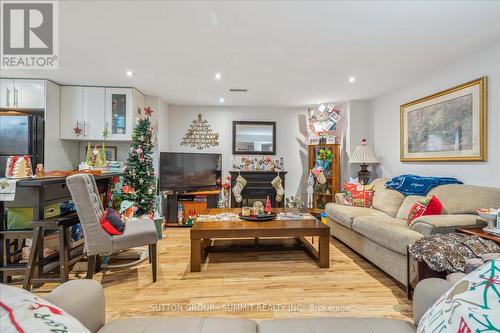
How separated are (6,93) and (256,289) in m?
4.34

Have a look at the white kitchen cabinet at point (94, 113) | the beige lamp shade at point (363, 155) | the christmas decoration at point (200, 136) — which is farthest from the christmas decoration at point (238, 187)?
the white kitchen cabinet at point (94, 113)

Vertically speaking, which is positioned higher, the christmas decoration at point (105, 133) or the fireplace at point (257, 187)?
the christmas decoration at point (105, 133)

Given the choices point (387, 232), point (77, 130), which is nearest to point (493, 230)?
point (387, 232)

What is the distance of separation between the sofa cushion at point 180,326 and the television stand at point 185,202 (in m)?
3.46

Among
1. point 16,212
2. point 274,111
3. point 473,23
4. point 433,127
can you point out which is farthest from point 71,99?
point 433,127

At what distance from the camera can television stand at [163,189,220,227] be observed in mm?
4539

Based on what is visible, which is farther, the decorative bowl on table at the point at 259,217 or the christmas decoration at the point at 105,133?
the christmas decoration at the point at 105,133

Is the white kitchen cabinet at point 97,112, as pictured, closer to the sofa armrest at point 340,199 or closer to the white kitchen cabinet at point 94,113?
the white kitchen cabinet at point 94,113

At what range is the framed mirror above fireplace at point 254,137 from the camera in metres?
5.23

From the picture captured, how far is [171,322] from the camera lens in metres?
1.15

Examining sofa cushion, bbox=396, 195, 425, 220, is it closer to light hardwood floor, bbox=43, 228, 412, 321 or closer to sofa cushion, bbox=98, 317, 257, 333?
light hardwood floor, bbox=43, 228, 412, 321

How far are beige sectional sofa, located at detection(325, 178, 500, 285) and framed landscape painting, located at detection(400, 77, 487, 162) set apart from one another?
0.49 meters

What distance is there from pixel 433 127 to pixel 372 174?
1554 millimetres

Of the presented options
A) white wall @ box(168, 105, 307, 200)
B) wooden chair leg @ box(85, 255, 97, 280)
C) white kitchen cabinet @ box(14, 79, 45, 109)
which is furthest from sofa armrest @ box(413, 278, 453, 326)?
white kitchen cabinet @ box(14, 79, 45, 109)
